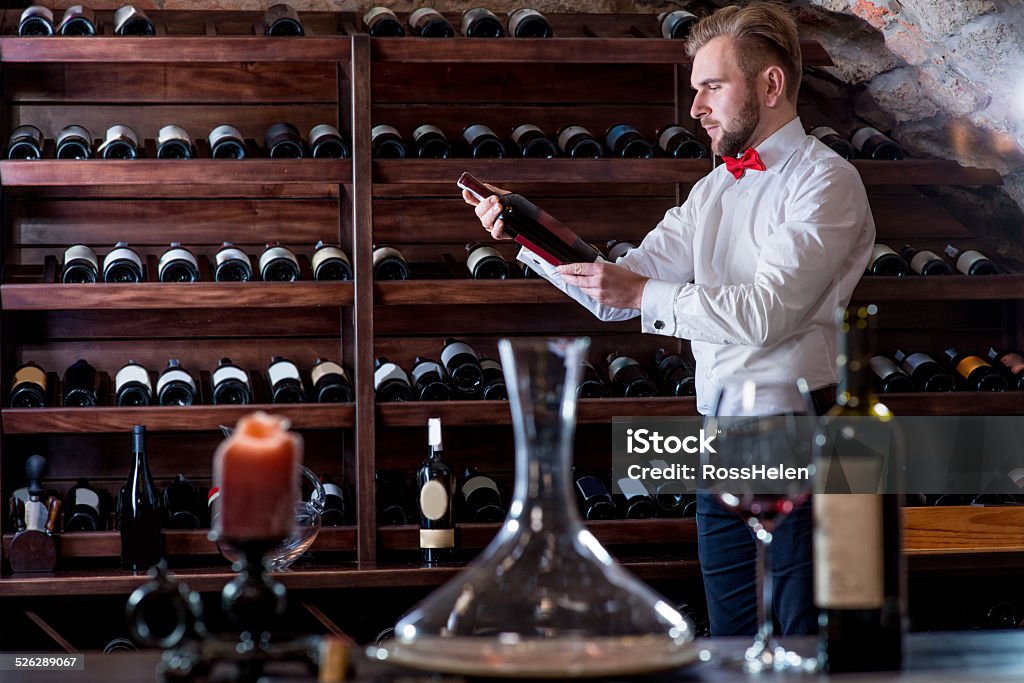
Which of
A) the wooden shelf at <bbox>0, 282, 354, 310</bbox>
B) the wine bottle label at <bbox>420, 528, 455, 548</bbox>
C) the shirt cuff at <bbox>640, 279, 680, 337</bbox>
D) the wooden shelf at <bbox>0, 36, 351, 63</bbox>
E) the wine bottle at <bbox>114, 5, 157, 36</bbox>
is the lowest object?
the wine bottle label at <bbox>420, 528, 455, 548</bbox>

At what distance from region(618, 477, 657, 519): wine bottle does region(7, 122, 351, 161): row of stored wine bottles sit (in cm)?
113

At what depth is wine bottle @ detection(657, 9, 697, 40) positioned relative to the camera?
3111mm

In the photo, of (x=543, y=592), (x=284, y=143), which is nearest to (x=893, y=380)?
(x=284, y=143)

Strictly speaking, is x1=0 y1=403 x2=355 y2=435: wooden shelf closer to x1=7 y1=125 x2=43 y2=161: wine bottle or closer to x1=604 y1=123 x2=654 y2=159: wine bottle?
x1=7 y1=125 x2=43 y2=161: wine bottle

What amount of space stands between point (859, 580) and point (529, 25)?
2399 mm

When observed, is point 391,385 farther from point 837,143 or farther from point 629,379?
point 837,143

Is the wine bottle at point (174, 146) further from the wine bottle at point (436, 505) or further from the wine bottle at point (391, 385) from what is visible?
the wine bottle at point (436, 505)

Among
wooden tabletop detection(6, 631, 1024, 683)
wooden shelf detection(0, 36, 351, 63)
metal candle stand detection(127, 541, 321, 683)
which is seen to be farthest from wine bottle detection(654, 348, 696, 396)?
metal candle stand detection(127, 541, 321, 683)

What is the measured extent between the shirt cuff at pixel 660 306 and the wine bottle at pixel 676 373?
94cm

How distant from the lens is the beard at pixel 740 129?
7.07 ft

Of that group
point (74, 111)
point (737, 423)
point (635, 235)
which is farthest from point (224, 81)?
point (737, 423)

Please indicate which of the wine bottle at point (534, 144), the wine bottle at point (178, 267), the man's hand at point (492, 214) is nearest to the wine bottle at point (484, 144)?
the wine bottle at point (534, 144)

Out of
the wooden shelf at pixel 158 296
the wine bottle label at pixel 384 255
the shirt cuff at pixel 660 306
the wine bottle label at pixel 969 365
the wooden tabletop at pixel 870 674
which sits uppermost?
the wine bottle label at pixel 384 255

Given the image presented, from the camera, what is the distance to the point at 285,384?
2.94 m
